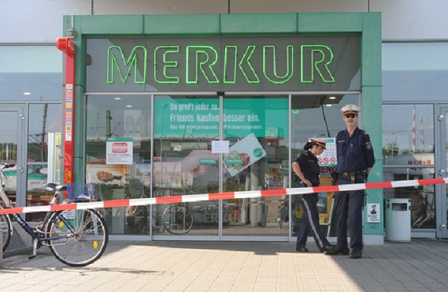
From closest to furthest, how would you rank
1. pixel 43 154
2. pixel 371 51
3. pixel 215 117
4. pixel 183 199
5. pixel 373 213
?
pixel 183 199 < pixel 373 213 < pixel 371 51 < pixel 215 117 < pixel 43 154

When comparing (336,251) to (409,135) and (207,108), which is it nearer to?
(207,108)

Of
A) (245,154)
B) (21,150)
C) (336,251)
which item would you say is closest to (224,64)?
(245,154)

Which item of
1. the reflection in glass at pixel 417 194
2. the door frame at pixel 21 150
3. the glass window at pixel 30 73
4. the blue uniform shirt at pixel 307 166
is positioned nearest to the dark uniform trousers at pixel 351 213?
the blue uniform shirt at pixel 307 166

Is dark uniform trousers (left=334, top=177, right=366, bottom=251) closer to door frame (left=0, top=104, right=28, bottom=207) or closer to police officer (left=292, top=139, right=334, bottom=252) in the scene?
police officer (left=292, top=139, right=334, bottom=252)

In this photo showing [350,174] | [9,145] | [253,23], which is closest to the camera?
[350,174]

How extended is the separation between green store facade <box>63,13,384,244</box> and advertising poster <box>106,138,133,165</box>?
19 millimetres

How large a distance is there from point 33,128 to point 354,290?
809 cm

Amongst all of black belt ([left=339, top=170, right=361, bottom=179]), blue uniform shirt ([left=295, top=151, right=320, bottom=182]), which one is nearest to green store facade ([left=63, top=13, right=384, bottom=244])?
blue uniform shirt ([left=295, top=151, right=320, bottom=182])

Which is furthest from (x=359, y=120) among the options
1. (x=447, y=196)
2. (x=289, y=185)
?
(x=447, y=196)

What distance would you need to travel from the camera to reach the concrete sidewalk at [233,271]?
5742mm

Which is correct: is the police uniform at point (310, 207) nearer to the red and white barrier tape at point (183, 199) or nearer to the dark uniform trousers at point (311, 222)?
the dark uniform trousers at point (311, 222)

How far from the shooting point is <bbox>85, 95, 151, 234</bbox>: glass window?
9.84m

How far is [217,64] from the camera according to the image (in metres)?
9.75

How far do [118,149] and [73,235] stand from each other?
3233 millimetres
